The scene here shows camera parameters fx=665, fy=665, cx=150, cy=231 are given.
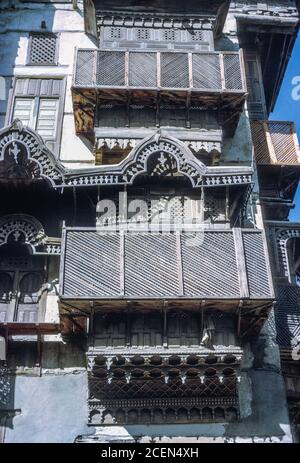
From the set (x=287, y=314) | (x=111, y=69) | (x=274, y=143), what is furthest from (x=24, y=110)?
(x=287, y=314)

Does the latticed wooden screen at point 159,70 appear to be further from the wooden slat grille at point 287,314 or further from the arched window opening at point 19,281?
the wooden slat grille at point 287,314

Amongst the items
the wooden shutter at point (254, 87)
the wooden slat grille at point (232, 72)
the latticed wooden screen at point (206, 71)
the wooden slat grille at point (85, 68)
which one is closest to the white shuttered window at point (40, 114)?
the wooden slat grille at point (85, 68)

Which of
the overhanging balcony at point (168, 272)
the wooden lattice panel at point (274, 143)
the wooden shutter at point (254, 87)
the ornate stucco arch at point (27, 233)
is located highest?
the wooden shutter at point (254, 87)

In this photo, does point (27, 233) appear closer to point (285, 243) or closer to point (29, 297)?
point (29, 297)

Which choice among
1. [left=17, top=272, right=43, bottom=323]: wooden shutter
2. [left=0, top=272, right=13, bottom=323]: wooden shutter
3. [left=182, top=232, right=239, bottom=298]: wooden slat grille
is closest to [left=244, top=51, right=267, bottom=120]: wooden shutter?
[left=182, top=232, right=239, bottom=298]: wooden slat grille

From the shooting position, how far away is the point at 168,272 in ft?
42.2

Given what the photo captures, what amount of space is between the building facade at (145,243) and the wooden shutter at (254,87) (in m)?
0.29

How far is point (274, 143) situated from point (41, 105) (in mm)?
6449

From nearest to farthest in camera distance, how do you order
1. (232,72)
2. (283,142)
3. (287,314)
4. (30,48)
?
(287,314) → (232,72) → (283,142) → (30,48)

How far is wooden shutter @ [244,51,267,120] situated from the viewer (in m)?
19.4

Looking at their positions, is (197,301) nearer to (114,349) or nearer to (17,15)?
(114,349)

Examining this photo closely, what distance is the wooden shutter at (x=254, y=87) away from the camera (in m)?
19.4
